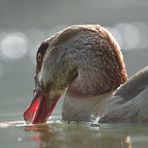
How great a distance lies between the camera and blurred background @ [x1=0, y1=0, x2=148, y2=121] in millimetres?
18234

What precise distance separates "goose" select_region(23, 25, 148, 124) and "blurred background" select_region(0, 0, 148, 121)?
5802mm

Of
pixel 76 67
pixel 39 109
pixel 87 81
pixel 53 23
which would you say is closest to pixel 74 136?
pixel 87 81

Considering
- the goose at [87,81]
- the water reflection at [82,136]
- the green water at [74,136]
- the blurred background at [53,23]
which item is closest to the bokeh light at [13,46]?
the blurred background at [53,23]

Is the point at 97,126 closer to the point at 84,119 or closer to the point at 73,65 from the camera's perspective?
the point at 84,119

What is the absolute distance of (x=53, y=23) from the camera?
20.7 metres

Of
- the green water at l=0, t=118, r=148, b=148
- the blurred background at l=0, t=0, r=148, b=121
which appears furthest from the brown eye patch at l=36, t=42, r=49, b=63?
the blurred background at l=0, t=0, r=148, b=121

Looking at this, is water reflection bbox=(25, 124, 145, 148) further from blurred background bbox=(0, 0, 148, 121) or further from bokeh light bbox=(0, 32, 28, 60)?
bokeh light bbox=(0, 32, 28, 60)

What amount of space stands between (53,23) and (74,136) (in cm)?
1206

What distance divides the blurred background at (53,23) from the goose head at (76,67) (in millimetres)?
5738

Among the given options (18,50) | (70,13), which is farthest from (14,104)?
(70,13)

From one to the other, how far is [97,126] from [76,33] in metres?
1.40

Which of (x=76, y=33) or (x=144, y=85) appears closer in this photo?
(x=144, y=85)

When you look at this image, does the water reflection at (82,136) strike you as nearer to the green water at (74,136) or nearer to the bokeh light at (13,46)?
the green water at (74,136)

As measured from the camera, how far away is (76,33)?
10570 millimetres
